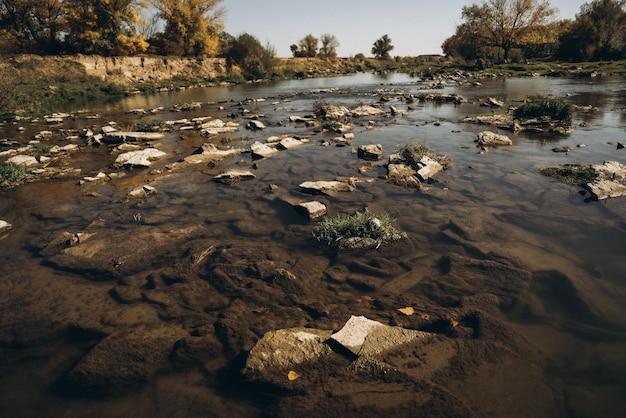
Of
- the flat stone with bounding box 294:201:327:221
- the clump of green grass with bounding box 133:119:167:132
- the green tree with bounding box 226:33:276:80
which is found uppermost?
the green tree with bounding box 226:33:276:80

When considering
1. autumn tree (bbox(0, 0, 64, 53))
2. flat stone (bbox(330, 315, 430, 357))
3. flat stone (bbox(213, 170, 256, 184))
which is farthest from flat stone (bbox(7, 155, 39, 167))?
autumn tree (bbox(0, 0, 64, 53))

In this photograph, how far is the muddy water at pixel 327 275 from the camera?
272 centimetres

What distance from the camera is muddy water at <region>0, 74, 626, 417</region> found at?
2717 millimetres

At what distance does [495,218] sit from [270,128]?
10.9 m

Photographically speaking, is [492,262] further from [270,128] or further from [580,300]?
[270,128]

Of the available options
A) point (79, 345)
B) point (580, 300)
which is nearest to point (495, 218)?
point (580, 300)

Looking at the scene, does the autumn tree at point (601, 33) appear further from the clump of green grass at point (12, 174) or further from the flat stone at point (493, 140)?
the clump of green grass at point (12, 174)

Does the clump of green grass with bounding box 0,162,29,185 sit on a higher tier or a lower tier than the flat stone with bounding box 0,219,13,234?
higher

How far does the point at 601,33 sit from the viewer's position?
44500mm

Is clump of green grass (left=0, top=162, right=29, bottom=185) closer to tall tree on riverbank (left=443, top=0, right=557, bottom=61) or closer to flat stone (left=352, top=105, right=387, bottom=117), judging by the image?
flat stone (left=352, top=105, right=387, bottom=117)

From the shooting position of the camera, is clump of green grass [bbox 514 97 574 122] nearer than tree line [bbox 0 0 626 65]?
Yes

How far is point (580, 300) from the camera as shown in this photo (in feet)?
11.6

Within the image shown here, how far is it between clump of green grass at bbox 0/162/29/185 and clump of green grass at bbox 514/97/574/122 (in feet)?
54.9

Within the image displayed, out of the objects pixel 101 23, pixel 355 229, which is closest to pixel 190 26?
pixel 101 23
